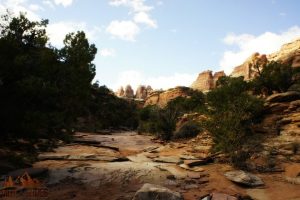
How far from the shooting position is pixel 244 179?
454 inches

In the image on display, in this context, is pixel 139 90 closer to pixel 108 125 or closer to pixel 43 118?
pixel 108 125

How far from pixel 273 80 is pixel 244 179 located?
16460mm

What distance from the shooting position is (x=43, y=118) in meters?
12.3

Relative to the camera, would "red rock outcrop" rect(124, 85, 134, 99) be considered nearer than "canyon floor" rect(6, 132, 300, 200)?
No

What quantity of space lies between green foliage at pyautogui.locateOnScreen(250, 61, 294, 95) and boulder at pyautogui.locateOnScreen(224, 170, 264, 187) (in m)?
15.8

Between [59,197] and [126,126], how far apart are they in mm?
45131

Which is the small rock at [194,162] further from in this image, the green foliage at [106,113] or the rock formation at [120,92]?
the rock formation at [120,92]

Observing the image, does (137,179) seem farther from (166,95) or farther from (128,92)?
(128,92)

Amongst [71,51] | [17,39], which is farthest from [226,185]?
[17,39]

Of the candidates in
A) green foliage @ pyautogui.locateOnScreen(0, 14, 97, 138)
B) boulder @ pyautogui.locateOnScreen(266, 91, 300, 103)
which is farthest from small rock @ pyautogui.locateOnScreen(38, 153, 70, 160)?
boulder @ pyautogui.locateOnScreen(266, 91, 300, 103)

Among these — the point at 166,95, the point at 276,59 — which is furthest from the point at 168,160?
the point at 276,59

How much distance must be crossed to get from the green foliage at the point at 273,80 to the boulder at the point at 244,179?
51.9ft

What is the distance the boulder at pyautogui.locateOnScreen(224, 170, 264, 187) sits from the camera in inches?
447

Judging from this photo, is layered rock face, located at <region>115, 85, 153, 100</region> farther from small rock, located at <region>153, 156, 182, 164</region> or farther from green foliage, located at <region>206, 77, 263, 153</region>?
small rock, located at <region>153, 156, 182, 164</region>
